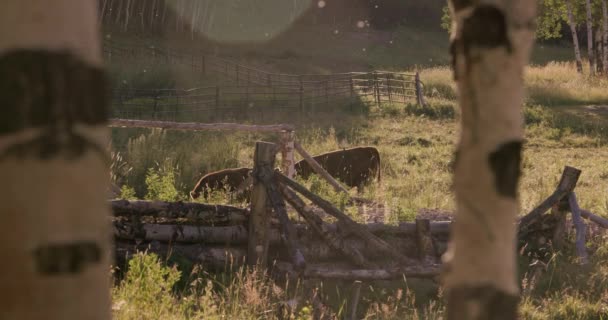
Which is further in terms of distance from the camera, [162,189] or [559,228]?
[162,189]

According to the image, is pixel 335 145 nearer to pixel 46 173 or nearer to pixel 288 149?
pixel 288 149

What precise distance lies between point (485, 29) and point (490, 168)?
34 centimetres

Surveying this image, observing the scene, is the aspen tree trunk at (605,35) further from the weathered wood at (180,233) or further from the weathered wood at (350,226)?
the weathered wood at (180,233)

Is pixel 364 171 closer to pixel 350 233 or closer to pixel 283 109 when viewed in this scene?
pixel 350 233

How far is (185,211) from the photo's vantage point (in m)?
7.86

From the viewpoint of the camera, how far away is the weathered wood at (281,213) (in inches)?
295

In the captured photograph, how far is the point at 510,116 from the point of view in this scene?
1.82 m

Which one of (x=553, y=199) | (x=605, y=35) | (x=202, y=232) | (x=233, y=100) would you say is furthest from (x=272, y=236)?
(x=605, y=35)

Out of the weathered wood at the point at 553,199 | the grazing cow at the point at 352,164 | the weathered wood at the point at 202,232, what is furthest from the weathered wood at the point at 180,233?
the grazing cow at the point at 352,164

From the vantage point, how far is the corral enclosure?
25.7ft

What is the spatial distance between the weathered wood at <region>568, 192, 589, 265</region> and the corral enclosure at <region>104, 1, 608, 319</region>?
0.31 ft

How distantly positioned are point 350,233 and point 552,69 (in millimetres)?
29373

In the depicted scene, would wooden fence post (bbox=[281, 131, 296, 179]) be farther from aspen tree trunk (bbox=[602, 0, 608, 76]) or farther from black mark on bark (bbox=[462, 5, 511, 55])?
aspen tree trunk (bbox=[602, 0, 608, 76])

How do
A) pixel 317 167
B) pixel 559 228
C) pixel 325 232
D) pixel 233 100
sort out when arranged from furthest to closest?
pixel 233 100
pixel 317 167
pixel 559 228
pixel 325 232
